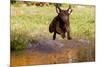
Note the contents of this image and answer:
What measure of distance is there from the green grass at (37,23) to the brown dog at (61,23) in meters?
0.04

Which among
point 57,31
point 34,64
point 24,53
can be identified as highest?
point 57,31

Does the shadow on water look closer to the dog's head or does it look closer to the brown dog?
the brown dog

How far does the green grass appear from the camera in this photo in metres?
1.84

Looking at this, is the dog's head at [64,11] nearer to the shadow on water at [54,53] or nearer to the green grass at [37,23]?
the green grass at [37,23]

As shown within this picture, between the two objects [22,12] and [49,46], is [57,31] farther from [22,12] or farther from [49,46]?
[22,12]

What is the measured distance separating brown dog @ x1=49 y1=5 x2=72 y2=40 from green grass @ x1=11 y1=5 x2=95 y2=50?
0.14 ft

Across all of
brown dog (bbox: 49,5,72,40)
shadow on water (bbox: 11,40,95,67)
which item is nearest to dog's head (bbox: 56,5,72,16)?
brown dog (bbox: 49,5,72,40)

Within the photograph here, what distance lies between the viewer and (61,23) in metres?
2.02

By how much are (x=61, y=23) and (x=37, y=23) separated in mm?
259

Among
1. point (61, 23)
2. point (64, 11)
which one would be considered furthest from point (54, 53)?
point (64, 11)

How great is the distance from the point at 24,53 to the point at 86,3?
869 mm

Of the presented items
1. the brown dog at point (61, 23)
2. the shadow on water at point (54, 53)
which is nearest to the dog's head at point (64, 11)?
the brown dog at point (61, 23)
